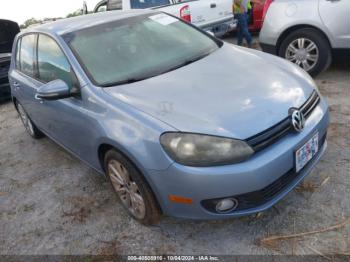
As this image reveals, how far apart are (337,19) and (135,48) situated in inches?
113

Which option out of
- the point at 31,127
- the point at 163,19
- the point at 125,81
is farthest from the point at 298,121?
the point at 31,127

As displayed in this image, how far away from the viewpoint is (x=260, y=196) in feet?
7.05

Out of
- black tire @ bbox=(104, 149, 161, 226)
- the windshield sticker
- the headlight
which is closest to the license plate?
the headlight

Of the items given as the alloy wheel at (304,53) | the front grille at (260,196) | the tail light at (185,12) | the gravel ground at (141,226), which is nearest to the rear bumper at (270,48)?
the alloy wheel at (304,53)

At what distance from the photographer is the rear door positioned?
14.0 feet

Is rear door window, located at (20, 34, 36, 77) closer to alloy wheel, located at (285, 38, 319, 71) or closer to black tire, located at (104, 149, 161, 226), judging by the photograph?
black tire, located at (104, 149, 161, 226)

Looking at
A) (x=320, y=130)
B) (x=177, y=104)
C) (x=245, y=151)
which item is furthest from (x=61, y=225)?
(x=320, y=130)

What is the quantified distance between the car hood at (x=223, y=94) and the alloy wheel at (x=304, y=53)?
6.54 feet

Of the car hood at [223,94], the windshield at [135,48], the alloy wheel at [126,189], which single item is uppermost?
the windshield at [135,48]

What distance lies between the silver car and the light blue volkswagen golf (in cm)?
186

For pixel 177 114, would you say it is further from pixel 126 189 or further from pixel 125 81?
pixel 126 189

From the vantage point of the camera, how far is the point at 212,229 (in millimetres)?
2512

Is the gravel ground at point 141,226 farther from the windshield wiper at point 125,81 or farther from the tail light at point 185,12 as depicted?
the tail light at point 185,12

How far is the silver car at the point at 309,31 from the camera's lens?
436cm
